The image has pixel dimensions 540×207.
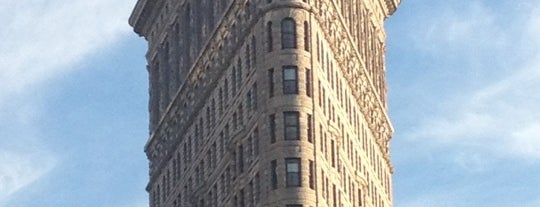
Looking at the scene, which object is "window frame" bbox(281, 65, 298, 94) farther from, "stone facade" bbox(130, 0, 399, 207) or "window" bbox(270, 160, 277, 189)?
"window" bbox(270, 160, 277, 189)

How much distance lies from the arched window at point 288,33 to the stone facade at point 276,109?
0.28ft

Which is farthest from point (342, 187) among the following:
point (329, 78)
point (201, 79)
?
point (201, 79)

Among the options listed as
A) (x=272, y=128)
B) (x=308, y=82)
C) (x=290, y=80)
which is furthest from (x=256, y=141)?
A: (x=308, y=82)

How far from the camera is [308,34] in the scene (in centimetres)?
17212

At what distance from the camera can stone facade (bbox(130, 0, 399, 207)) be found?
168 metres

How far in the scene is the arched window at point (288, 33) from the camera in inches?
6732

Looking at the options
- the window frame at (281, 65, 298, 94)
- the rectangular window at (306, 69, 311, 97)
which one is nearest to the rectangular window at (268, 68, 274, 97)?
the window frame at (281, 65, 298, 94)

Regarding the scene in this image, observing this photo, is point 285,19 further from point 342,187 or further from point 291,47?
point 342,187

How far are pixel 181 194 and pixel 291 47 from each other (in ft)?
106

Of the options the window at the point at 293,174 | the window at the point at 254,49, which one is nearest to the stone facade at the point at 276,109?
the window at the point at 293,174

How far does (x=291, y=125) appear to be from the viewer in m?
168

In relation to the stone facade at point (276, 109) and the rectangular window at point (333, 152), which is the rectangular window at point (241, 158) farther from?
the rectangular window at point (333, 152)

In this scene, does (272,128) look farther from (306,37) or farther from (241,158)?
(306,37)

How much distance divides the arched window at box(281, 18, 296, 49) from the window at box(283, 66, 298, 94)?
2.05m
